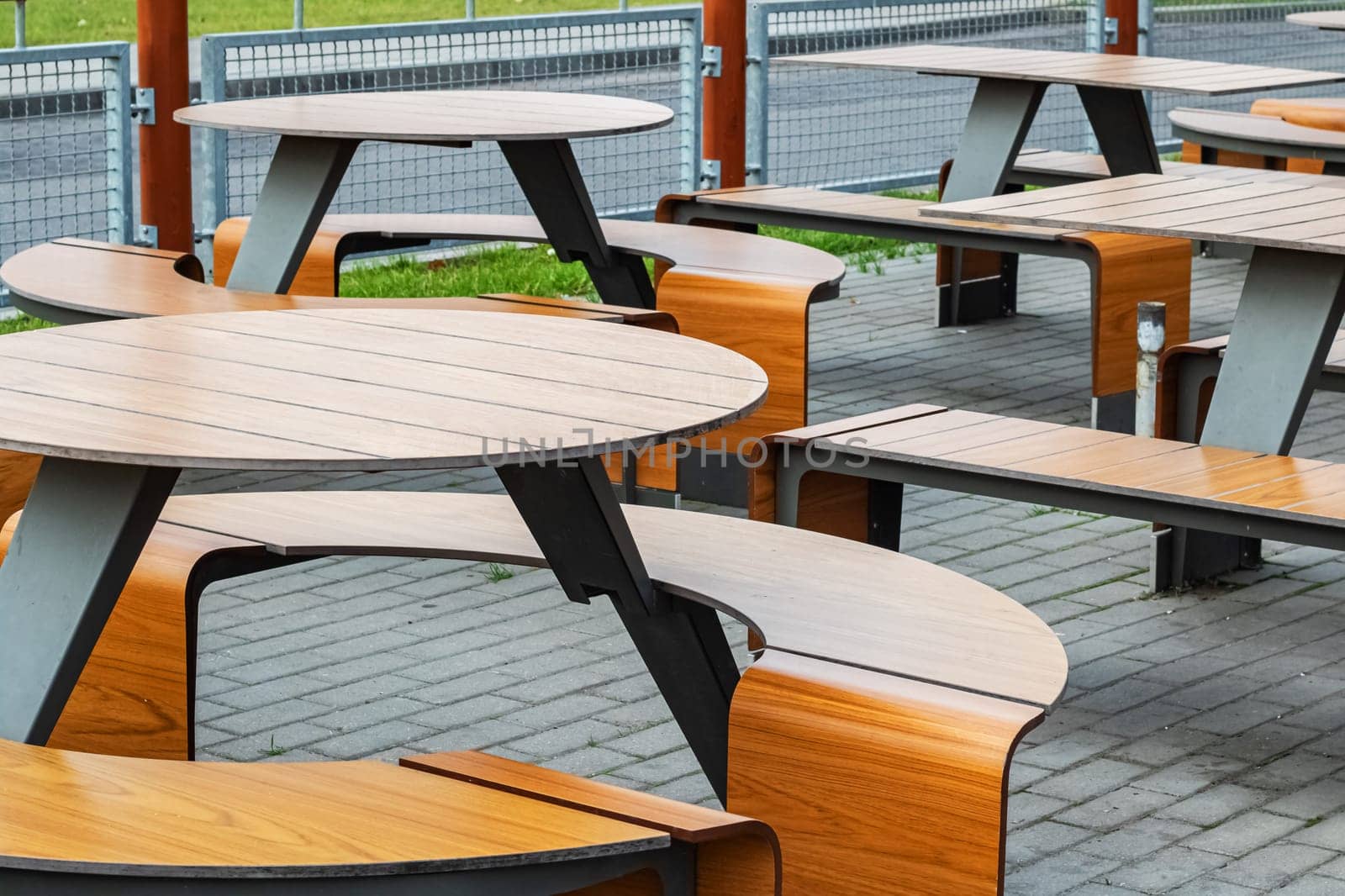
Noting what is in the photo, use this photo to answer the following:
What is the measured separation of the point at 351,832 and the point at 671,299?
13.3ft

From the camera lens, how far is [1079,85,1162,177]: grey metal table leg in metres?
8.34

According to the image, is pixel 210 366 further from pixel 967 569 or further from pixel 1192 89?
pixel 1192 89

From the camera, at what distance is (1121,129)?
8.43m

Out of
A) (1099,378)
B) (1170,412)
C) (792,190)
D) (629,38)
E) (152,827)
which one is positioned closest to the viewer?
(152,827)

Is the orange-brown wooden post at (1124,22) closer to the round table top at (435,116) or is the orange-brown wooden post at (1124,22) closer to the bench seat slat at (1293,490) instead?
the round table top at (435,116)

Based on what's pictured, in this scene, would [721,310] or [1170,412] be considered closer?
[1170,412]

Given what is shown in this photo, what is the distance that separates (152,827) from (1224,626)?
10.9 feet

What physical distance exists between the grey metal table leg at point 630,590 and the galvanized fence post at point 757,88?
23.4ft

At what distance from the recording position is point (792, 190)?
27.8 ft

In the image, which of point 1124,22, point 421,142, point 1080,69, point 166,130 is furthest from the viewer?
point 1124,22

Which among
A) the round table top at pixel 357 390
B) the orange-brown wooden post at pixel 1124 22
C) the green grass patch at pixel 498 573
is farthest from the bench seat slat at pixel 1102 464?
the orange-brown wooden post at pixel 1124 22

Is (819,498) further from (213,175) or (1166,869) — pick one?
(213,175)

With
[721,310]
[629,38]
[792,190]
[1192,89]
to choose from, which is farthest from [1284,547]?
[629,38]

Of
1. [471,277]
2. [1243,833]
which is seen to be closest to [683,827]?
[1243,833]
